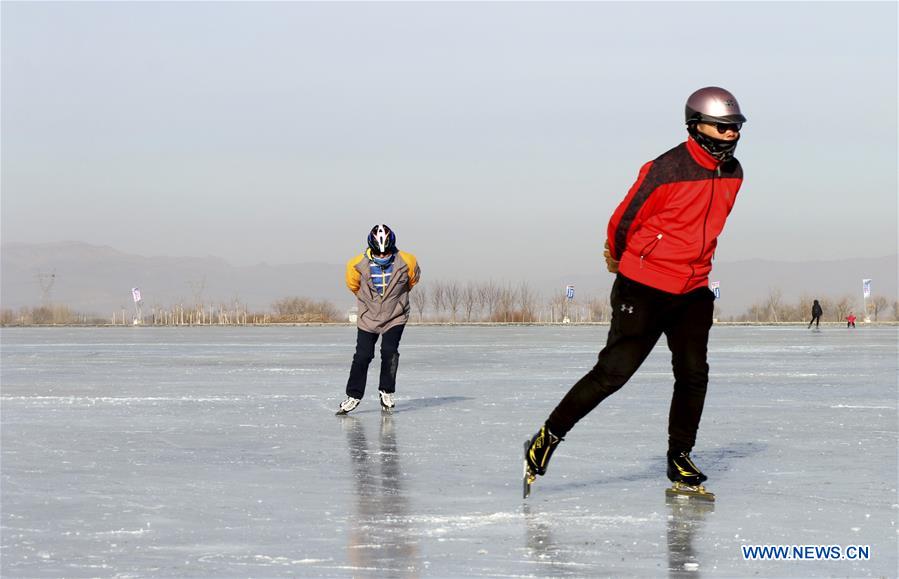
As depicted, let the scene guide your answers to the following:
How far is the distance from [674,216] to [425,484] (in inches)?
74.7

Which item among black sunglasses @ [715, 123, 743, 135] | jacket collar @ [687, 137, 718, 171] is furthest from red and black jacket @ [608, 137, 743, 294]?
black sunglasses @ [715, 123, 743, 135]

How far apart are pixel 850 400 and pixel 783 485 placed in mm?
5710

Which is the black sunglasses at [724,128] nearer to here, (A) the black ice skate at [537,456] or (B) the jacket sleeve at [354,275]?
(A) the black ice skate at [537,456]

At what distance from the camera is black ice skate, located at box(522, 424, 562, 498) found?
6.31 meters

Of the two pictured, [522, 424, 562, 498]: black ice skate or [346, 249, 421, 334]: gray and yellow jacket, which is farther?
[346, 249, 421, 334]: gray and yellow jacket

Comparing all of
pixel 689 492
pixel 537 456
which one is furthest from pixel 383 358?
pixel 689 492

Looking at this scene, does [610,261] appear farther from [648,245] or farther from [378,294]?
[378,294]

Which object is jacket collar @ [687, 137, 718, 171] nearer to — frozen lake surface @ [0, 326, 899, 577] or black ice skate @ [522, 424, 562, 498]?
black ice skate @ [522, 424, 562, 498]

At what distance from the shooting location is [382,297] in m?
11.4

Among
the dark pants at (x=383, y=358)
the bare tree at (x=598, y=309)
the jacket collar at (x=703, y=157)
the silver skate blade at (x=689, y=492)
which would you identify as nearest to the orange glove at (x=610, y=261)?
the jacket collar at (x=703, y=157)

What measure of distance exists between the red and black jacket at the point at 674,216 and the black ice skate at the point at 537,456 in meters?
0.90

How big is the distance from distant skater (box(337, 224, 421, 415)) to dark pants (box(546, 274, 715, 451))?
4996mm

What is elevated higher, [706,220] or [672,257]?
[706,220]

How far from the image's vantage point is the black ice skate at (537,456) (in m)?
6.31
